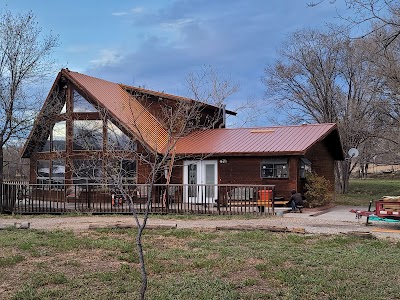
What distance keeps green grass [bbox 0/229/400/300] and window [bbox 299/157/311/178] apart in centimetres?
882

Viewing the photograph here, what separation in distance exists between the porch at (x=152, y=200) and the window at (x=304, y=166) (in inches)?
70.2

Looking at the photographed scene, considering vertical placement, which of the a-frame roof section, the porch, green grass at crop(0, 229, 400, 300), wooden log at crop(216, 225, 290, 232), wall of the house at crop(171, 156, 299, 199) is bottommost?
green grass at crop(0, 229, 400, 300)

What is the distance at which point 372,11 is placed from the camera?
5.36 metres

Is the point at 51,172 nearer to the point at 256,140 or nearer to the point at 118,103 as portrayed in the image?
the point at 118,103

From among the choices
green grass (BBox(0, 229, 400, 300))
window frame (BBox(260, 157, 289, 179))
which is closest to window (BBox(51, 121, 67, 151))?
window frame (BBox(260, 157, 289, 179))

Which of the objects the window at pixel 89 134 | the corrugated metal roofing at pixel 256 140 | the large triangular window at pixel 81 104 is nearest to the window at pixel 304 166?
the corrugated metal roofing at pixel 256 140

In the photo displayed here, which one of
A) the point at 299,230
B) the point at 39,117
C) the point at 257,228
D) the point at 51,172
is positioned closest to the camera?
the point at 299,230

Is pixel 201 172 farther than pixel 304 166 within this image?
Yes

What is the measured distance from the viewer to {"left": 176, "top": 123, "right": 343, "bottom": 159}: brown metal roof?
1931 centimetres

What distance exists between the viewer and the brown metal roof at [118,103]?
20.5m

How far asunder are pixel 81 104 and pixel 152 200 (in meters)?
7.54

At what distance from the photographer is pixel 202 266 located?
7.60m

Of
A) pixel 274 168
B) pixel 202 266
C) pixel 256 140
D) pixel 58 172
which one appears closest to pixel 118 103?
pixel 58 172

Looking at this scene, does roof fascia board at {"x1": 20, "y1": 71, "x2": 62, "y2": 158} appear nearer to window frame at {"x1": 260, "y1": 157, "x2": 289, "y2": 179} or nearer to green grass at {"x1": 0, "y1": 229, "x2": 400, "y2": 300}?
green grass at {"x1": 0, "y1": 229, "x2": 400, "y2": 300}
